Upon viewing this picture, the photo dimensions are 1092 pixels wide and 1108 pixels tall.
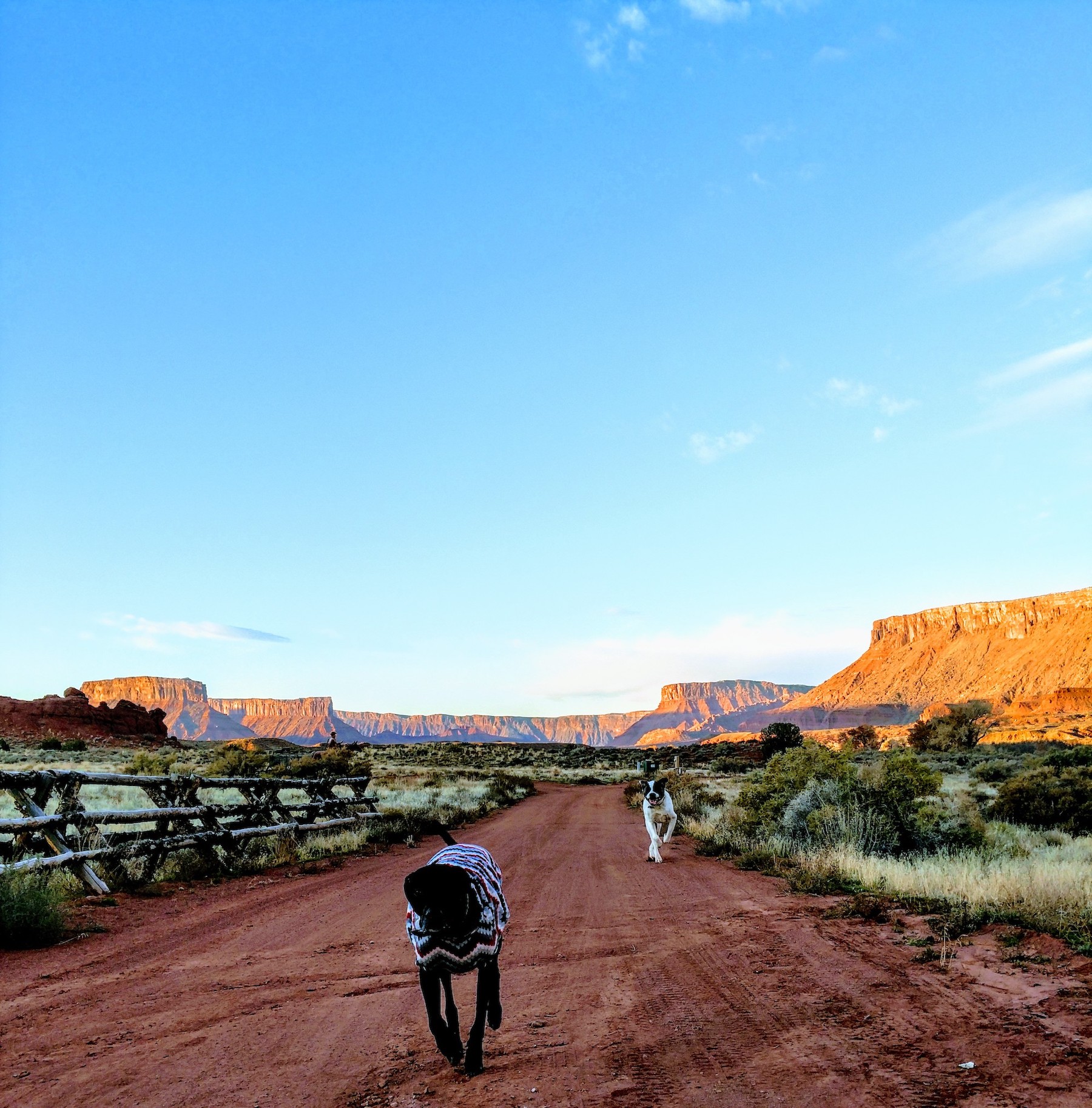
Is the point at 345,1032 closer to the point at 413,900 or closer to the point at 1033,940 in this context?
the point at 413,900

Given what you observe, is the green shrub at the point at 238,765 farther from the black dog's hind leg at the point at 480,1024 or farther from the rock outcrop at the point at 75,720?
the rock outcrop at the point at 75,720

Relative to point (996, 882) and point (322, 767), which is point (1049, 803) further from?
point (322, 767)

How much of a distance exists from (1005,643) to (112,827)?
145169 millimetres

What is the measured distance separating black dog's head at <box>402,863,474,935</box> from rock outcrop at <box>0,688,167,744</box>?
254 ft

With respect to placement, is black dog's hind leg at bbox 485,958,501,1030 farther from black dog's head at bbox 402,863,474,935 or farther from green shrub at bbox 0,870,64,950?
green shrub at bbox 0,870,64,950

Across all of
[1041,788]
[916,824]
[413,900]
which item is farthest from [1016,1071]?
[1041,788]

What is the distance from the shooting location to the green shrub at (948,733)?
52219mm

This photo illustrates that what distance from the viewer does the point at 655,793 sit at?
47.5 ft

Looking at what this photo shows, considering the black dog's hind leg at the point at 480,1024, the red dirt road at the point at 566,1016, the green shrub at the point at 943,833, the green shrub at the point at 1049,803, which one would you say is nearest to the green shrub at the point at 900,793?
the green shrub at the point at 943,833

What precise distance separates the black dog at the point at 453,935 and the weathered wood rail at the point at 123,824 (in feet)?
22.1

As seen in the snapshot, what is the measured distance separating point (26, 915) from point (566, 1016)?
6.10 m

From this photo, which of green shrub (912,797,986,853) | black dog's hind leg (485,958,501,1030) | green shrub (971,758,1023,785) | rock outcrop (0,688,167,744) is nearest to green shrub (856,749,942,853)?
green shrub (912,797,986,853)

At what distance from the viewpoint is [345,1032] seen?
547 centimetres

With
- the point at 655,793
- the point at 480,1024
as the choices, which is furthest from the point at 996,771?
the point at 480,1024
